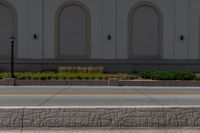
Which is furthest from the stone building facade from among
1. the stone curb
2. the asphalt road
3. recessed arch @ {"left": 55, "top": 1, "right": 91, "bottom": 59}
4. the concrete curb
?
the concrete curb

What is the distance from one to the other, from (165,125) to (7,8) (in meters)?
29.0

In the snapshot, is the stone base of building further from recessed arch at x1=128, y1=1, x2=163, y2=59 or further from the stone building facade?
recessed arch at x1=128, y1=1, x2=163, y2=59

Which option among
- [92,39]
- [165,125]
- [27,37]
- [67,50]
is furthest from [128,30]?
[165,125]

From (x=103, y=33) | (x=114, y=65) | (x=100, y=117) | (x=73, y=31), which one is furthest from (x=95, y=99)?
(x=73, y=31)

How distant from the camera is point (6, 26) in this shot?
35469 mm

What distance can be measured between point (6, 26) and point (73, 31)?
615 cm

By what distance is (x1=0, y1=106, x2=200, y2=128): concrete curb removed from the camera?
337 inches

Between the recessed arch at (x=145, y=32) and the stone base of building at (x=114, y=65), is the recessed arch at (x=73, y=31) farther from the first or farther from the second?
the recessed arch at (x=145, y=32)

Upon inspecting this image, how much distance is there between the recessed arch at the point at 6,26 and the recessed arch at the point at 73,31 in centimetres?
401

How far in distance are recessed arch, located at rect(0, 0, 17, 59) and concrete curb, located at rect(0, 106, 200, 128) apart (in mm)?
27371

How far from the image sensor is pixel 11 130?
8508 millimetres

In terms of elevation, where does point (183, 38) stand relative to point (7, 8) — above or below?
below

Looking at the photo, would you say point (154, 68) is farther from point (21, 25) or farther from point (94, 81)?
point (21, 25)

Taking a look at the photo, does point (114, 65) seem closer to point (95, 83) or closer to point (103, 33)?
point (103, 33)
